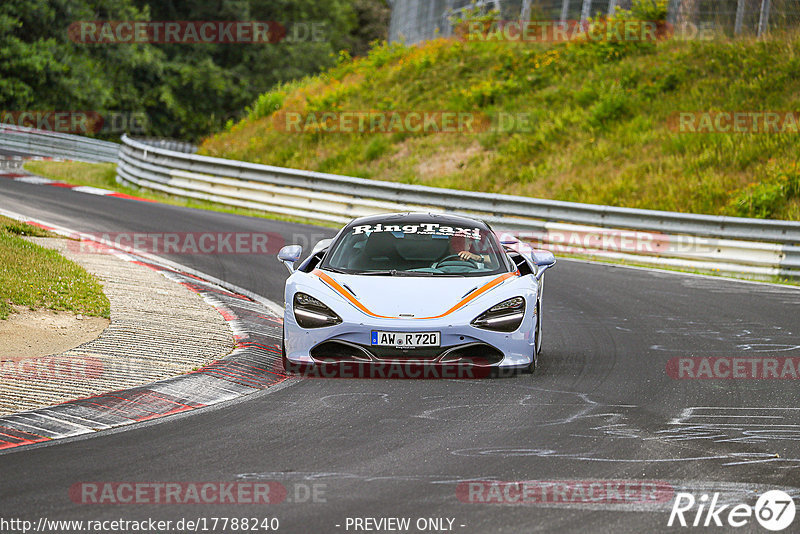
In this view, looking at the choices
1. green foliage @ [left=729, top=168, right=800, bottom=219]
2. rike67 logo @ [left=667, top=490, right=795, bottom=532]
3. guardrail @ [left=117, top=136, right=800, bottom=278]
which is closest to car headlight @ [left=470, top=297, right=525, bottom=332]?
rike67 logo @ [left=667, top=490, right=795, bottom=532]

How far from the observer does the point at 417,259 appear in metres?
9.25

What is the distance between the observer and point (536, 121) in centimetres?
2677

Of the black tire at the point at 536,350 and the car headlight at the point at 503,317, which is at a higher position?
the car headlight at the point at 503,317

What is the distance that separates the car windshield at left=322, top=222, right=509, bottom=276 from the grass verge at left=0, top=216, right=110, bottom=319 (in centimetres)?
255

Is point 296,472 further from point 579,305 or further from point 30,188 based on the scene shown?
point 30,188

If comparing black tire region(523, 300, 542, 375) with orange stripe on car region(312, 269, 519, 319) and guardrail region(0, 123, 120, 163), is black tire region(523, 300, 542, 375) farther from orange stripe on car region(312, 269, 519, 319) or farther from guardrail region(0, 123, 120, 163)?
guardrail region(0, 123, 120, 163)

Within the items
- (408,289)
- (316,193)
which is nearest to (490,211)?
(316,193)

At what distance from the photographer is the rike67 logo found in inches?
187

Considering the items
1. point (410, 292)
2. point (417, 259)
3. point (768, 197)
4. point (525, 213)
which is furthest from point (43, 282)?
point (768, 197)

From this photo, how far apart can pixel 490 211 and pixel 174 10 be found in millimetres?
34640

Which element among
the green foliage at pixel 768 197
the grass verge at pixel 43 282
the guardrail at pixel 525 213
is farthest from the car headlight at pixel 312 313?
the green foliage at pixel 768 197

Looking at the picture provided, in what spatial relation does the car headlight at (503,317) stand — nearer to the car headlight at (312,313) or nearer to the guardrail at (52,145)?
the car headlight at (312,313)

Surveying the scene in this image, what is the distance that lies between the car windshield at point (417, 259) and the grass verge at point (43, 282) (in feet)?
8.36

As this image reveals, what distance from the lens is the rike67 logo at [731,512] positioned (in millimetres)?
4738
